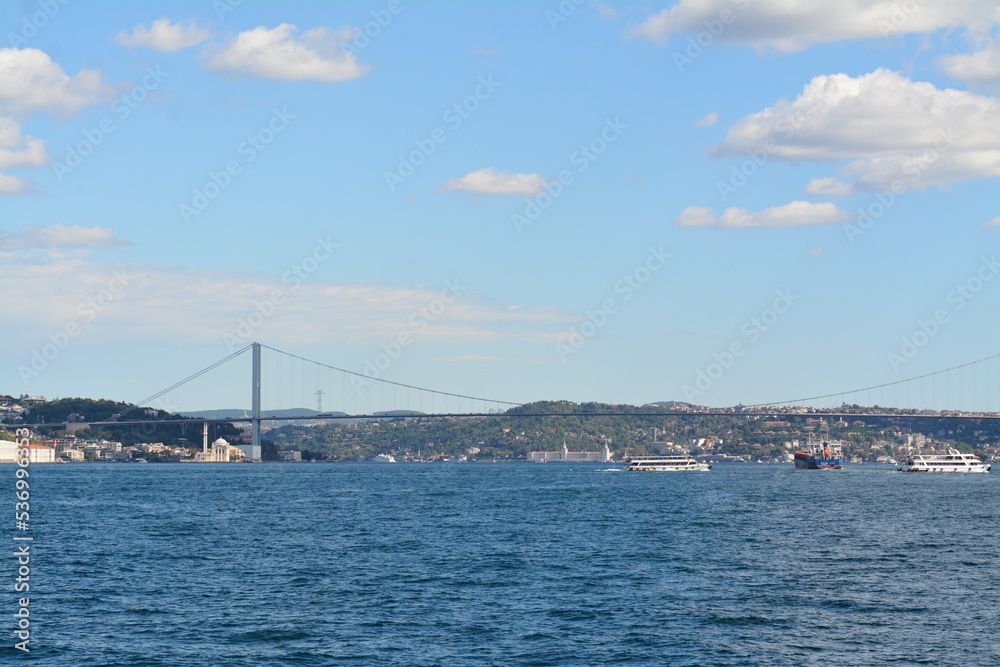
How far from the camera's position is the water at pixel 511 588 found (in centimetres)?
2412

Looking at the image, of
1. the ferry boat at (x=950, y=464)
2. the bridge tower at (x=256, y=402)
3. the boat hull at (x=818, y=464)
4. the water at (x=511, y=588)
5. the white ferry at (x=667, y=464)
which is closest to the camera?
the water at (x=511, y=588)

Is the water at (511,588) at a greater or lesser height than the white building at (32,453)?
lesser

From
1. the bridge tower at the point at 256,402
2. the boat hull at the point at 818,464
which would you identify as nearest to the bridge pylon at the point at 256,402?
the bridge tower at the point at 256,402

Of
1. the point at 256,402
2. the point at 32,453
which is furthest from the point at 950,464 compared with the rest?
the point at 32,453

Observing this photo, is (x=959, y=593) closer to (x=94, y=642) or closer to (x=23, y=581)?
(x=94, y=642)

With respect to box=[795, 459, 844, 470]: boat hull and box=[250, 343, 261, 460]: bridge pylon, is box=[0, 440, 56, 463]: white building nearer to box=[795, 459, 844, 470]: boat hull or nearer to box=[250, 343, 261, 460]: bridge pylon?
box=[250, 343, 261, 460]: bridge pylon

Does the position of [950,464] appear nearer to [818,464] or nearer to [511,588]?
[818,464]

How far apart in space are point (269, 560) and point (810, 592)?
60.9 feet

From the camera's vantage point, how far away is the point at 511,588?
106 feet

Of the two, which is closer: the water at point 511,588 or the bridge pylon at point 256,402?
the water at point 511,588

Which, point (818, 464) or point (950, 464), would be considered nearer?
point (950, 464)

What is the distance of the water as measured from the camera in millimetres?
24125

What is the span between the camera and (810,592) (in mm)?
31562

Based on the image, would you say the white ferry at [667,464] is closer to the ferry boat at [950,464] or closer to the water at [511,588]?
the ferry boat at [950,464]
